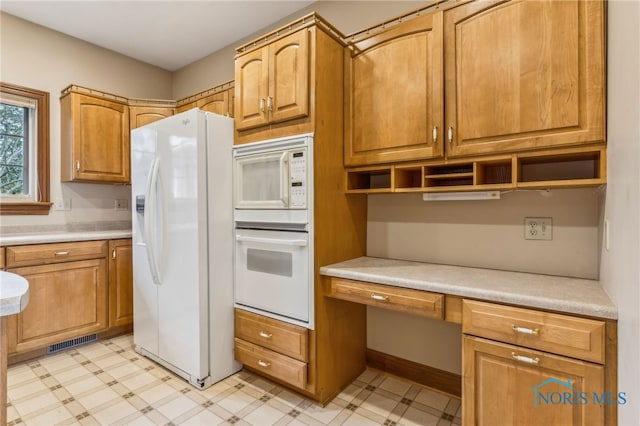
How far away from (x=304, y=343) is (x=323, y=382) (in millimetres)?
267

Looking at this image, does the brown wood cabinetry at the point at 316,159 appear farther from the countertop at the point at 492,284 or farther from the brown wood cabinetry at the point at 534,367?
the brown wood cabinetry at the point at 534,367

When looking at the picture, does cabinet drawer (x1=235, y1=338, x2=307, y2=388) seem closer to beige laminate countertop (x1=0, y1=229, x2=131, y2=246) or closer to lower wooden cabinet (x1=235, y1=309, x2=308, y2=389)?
lower wooden cabinet (x1=235, y1=309, x2=308, y2=389)

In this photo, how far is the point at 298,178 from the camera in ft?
6.07

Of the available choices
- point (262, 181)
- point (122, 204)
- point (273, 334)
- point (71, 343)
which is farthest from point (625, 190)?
point (122, 204)

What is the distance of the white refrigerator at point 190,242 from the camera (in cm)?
203

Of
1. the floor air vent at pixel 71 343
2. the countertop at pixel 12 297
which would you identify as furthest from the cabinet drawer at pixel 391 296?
the floor air vent at pixel 71 343

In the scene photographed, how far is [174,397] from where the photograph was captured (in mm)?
1967

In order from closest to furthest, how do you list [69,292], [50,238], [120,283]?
[50,238], [69,292], [120,283]

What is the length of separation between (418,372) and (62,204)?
3.35 meters

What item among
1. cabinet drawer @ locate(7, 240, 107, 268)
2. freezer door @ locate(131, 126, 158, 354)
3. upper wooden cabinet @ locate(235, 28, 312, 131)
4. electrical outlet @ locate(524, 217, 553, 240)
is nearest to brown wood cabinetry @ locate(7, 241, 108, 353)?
cabinet drawer @ locate(7, 240, 107, 268)

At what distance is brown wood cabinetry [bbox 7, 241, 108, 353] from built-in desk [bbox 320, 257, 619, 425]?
239 cm

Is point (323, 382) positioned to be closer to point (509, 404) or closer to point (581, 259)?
point (509, 404)

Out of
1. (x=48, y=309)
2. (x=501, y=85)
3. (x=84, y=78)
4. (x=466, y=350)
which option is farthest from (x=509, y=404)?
(x=84, y=78)

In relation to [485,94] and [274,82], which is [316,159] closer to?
[274,82]
